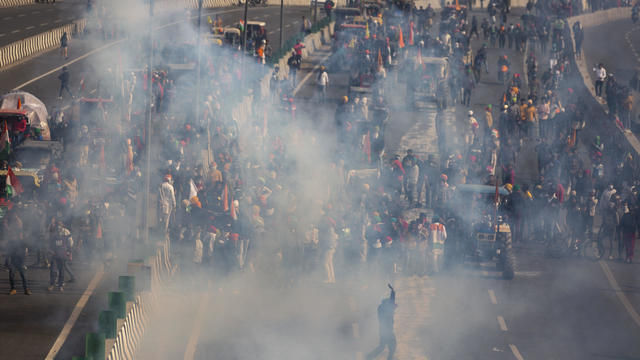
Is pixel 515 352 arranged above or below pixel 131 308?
below

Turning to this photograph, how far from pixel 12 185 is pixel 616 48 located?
146 feet

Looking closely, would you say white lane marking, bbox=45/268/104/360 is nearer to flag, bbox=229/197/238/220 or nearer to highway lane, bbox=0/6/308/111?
flag, bbox=229/197/238/220

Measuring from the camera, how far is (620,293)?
24922 millimetres

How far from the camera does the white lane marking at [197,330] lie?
66.7 feet

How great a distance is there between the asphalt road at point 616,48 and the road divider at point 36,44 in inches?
947

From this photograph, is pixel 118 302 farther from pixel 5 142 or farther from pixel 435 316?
pixel 5 142

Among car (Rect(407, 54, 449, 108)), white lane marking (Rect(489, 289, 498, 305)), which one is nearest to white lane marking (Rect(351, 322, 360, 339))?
white lane marking (Rect(489, 289, 498, 305))

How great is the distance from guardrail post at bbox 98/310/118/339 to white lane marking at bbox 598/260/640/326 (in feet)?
35.0

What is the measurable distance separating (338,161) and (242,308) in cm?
878

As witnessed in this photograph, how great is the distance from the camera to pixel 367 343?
69.3 ft

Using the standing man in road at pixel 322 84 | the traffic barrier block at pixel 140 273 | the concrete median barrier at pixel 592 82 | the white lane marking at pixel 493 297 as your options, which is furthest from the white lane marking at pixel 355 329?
the standing man in road at pixel 322 84

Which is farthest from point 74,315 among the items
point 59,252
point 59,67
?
point 59,67

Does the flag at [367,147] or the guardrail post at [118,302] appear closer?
the guardrail post at [118,302]

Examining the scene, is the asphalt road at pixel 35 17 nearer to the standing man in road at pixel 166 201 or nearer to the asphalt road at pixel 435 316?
the standing man in road at pixel 166 201
